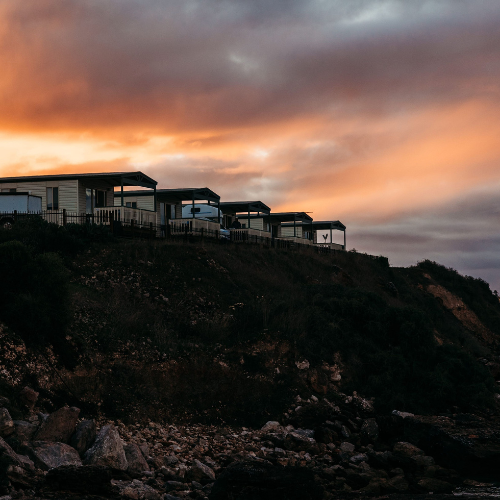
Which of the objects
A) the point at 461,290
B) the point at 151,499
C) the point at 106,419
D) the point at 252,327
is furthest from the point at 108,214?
the point at 461,290

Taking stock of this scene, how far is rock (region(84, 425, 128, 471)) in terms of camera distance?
46.2 ft

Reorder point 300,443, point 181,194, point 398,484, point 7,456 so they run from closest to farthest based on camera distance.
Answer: point 7,456 → point 398,484 → point 300,443 → point 181,194

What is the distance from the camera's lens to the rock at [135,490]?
12.7m

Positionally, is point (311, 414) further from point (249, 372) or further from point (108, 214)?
point (108, 214)

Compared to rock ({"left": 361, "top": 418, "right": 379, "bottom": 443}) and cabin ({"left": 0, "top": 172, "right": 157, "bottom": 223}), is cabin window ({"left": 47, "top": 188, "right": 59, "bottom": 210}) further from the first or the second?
rock ({"left": 361, "top": 418, "right": 379, "bottom": 443})

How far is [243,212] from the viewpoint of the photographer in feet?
178

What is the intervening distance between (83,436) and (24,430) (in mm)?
1414

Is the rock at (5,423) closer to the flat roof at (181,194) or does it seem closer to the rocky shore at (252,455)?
the rocky shore at (252,455)

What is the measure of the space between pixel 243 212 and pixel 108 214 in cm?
2137

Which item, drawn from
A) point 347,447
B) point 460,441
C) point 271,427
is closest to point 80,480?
point 271,427

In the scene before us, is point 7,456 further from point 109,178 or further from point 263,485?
point 109,178

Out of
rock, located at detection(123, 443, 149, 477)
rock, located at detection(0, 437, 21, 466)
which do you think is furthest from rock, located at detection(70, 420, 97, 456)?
rock, located at detection(0, 437, 21, 466)

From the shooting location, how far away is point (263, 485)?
44.3ft

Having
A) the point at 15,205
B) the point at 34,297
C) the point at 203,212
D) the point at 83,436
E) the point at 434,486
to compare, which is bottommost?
the point at 434,486
